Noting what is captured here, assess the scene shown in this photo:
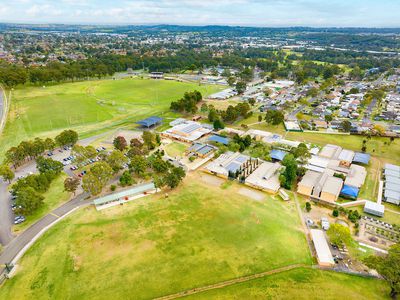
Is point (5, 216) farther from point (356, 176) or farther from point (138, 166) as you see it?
point (356, 176)

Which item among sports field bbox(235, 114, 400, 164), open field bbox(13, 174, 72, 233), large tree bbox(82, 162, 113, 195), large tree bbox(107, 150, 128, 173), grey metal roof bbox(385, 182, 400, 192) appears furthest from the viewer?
sports field bbox(235, 114, 400, 164)

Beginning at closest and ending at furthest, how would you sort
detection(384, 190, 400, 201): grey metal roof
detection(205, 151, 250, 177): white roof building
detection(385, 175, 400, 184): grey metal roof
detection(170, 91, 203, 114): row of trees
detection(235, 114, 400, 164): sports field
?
detection(384, 190, 400, 201): grey metal roof → detection(385, 175, 400, 184): grey metal roof → detection(205, 151, 250, 177): white roof building → detection(235, 114, 400, 164): sports field → detection(170, 91, 203, 114): row of trees

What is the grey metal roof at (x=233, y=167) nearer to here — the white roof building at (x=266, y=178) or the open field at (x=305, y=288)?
the white roof building at (x=266, y=178)

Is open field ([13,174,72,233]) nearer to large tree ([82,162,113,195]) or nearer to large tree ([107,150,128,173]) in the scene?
large tree ([82,162,113,195])

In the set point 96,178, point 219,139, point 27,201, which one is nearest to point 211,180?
point 219,139

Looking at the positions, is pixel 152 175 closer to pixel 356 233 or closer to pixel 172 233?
pixel 172 233

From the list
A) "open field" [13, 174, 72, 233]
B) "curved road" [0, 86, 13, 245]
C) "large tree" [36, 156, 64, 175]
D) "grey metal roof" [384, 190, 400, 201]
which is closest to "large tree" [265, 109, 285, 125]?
"grey metal roof" [384, 190, 400, 201]

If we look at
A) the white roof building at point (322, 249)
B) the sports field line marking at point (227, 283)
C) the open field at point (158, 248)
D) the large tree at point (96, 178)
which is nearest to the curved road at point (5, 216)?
the open field at point (158, 248)
